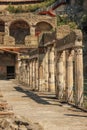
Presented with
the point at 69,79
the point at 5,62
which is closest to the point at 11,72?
the point at 5,62

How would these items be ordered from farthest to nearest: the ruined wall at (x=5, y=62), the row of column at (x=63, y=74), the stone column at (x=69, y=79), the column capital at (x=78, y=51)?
1. the ruined wall at (x=5, y=62)
2. the stone column at (x=69, y=79)
3. the column capital at (x=78, y=51)
4. the row of column at (x=63, y=74)

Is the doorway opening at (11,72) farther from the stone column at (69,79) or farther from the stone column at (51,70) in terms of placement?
the stone column at (69,79)

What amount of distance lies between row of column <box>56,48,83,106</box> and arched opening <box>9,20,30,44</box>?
121 feet

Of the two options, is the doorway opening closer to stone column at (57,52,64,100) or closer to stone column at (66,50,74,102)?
stone column at (57,52,64,100)

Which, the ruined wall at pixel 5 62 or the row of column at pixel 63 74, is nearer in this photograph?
the row of column at pixel 63 74

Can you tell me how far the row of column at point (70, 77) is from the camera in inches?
586

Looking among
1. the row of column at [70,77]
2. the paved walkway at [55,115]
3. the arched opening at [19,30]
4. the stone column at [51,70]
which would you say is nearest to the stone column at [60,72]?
the row of column at [70,77]

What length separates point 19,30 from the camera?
188 feet

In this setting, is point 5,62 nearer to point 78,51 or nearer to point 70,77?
point 70,77

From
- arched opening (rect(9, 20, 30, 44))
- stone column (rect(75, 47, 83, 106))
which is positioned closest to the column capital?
stone column (rect(75, 47, 83, 106))

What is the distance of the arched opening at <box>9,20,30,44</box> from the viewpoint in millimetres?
55969

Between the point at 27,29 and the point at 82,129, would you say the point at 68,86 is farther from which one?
the point at 27,29

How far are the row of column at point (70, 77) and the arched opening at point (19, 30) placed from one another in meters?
36.8

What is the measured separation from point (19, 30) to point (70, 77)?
41171 mm
